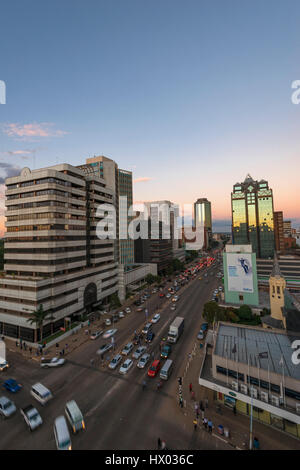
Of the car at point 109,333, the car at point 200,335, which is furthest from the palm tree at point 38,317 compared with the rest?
the car at point 200,335

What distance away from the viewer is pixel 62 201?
51781 millimetres

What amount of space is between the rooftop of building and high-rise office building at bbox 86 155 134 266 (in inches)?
2784

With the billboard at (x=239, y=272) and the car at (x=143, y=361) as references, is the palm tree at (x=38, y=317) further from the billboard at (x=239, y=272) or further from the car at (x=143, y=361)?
the billboard at (x=239, y=272)

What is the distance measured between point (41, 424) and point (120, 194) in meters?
93.5

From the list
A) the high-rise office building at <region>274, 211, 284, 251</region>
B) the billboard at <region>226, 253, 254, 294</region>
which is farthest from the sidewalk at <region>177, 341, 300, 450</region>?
the high-rise office building at <region>274, 211, 284, 251</region>

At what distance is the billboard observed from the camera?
2506 inches

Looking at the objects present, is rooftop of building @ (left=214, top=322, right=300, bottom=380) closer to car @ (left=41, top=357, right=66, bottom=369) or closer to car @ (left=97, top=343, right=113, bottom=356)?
car @ (left=97, top=343, right=113, bottom=356)

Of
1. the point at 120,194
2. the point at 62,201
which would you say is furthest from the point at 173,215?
the point at 62,201

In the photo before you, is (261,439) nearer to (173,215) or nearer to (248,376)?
(248,376)

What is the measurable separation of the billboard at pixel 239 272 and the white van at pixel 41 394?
180 ft

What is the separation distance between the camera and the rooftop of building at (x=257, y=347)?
26.9 metres

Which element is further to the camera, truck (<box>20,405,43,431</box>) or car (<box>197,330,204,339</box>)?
car (<box>197,330,204,339</box>)

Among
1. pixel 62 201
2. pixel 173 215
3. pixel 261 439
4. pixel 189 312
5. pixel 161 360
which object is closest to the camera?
pixel 261 439

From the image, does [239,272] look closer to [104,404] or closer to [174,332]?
[174,332]
